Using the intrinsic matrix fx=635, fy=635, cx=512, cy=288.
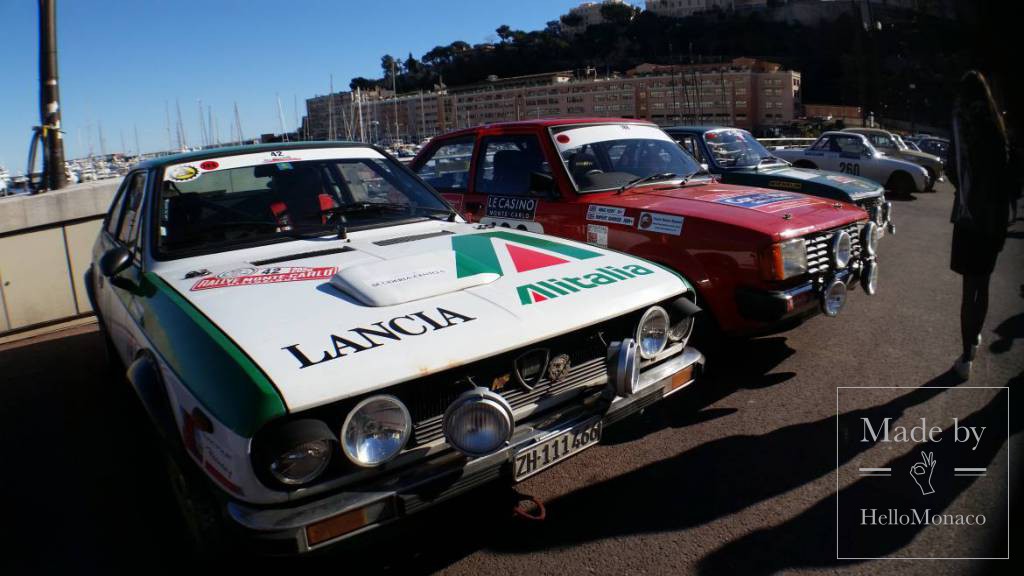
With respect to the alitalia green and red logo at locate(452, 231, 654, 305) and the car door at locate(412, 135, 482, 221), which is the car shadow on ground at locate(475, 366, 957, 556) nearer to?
the alitalia green and red logo at locate(452, 231, 654, 305)

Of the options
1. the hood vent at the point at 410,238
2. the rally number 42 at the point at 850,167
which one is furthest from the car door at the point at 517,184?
the rally number 42 at the point at 850,167

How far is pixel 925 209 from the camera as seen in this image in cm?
1277

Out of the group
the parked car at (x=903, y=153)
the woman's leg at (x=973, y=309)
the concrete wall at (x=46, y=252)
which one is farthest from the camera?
the parked car at (x=903, y=153)

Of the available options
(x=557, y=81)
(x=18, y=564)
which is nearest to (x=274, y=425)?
(x=18, y=564)

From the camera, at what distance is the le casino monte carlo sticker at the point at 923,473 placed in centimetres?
247

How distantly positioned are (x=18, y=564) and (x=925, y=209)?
14749mm

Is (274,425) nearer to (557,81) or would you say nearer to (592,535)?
(592,535)

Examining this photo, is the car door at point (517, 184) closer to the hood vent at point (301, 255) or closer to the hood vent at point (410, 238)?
the hood vent at point (410, 238)

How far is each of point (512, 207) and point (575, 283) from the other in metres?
2.48

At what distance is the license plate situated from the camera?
87.7 inches

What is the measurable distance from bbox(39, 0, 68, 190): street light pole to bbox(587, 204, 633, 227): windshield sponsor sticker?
6379 millimetres

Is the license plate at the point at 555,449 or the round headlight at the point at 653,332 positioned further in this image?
the round headlight at the point at 653,332

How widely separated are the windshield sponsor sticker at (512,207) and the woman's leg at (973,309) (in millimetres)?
Answer: 2819

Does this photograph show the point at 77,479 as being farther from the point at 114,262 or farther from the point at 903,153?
the point at 903,153
